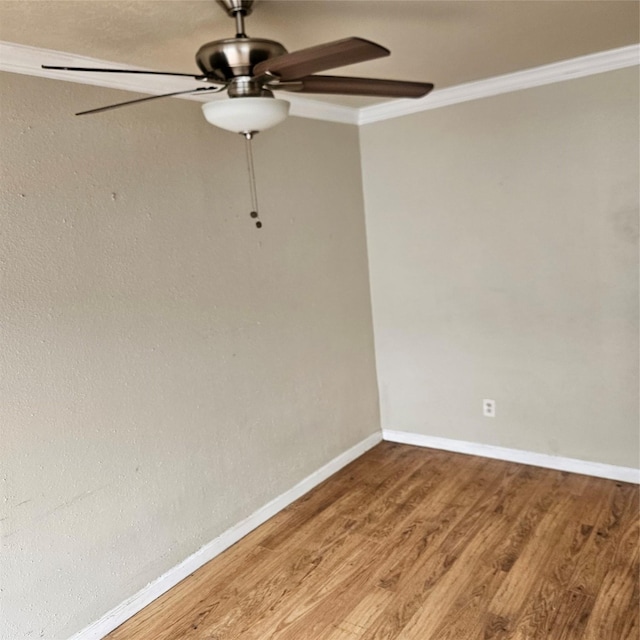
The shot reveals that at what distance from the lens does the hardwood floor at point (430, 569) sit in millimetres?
2123

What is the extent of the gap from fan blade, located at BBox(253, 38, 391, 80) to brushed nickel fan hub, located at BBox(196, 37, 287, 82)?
124mm

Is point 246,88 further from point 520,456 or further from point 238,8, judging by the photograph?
point 520,456

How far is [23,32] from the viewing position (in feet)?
5.95

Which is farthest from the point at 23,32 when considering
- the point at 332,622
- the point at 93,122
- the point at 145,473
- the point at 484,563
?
the point at 484,563

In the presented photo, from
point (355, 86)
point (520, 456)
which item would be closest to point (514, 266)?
point (520, 456)

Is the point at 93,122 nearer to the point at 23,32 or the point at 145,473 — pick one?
the point at 23,32


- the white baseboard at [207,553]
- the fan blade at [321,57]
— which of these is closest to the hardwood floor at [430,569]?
the white baseboard at [207,553]

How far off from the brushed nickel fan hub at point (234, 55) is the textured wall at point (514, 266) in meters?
1.90

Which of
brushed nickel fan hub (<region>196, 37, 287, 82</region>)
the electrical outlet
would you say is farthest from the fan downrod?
the electrical outlet

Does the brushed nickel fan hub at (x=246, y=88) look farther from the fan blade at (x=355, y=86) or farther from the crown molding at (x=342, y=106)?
the crown molding at (x=342, y=106)

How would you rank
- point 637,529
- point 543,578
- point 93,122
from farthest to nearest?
point 637,529
point 543,578
point 93,122

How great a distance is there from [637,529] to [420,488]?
1.05 metres

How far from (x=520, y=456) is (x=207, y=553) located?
185 cm

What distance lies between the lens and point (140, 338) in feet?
7.64
